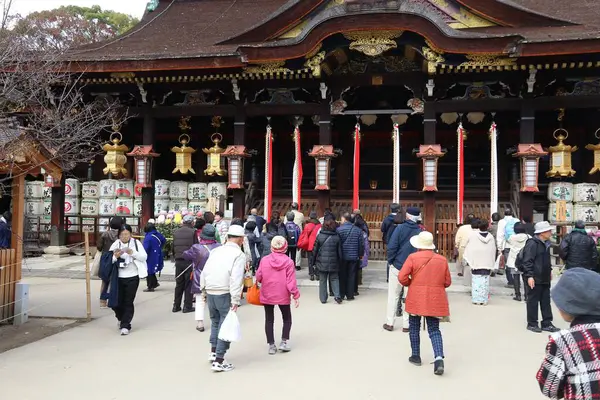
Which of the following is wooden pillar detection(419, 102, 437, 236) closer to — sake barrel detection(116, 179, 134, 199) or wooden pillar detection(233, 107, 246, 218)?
wooden pillar detection(233, 107, 246, 218)

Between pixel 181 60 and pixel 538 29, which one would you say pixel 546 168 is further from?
pixel 181 60

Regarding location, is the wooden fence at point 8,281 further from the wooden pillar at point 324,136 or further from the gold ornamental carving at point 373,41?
the gold ornamental carving at point 373,41

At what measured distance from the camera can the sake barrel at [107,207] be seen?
15398 millimetres

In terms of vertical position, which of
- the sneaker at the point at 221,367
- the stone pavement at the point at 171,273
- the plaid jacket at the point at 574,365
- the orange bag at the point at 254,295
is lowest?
the sneaker at the point at 221,367

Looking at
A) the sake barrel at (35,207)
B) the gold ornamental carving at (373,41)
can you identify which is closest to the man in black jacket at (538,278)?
the gold ornamental carving at (373,41)

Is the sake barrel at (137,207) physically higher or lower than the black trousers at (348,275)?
higher

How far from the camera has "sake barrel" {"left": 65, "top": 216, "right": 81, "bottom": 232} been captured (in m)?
15.8

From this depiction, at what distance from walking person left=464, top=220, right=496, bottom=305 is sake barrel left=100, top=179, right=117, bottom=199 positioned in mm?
11363

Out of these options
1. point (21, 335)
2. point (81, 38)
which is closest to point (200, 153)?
point (21, 335)

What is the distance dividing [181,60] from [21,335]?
8.61 m

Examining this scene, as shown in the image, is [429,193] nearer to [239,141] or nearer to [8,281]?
[239,141]

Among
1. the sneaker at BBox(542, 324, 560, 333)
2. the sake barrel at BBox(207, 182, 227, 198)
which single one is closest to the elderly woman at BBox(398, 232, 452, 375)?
the sneaker at BBox(542, 324, 560, 333)

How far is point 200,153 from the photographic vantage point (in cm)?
1702

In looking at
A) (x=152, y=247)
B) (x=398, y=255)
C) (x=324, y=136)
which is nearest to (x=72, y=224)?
(x=152, y=247)
